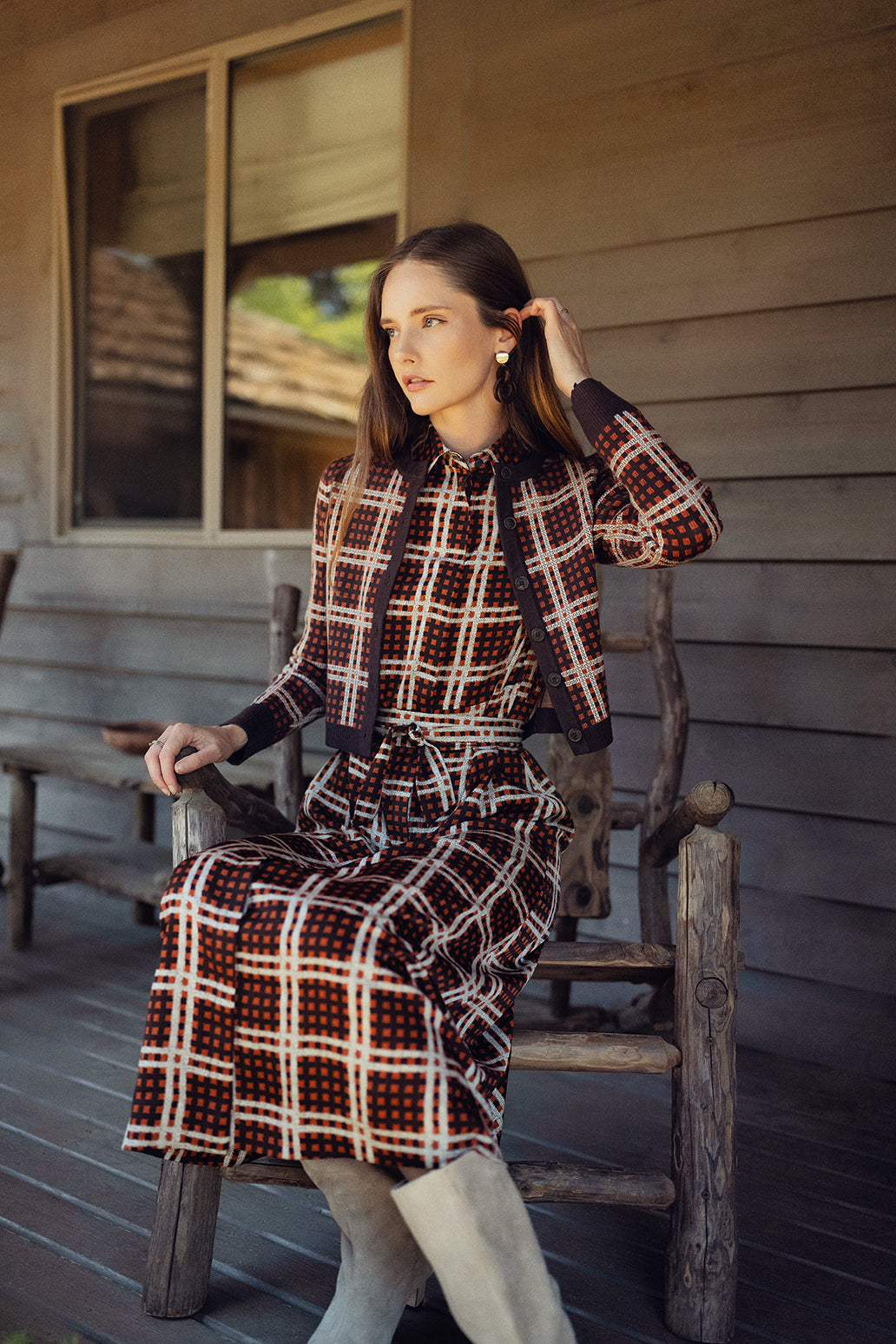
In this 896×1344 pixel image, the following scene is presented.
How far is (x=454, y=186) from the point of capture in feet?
9.45

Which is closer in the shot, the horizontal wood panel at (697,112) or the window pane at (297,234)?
the horizontal wood panel at (697,112)

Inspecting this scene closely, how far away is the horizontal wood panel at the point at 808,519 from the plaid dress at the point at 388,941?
1.02m

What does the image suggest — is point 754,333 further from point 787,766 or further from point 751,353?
point 787,766

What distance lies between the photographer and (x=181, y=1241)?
1561 millimetres

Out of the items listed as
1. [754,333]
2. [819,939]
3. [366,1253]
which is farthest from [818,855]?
[366,1253]

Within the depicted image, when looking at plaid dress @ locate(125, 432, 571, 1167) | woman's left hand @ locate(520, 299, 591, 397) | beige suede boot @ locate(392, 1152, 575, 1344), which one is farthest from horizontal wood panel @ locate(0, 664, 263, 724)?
beige suede boot @ locate(392, 1152, 575, 1344)

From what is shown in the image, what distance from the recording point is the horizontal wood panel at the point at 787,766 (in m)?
2.41

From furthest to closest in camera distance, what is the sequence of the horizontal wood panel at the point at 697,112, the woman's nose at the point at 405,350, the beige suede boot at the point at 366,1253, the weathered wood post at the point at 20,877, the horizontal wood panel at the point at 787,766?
the weathered wood post at the point at 20,877
the horizontal wood panel at the point at 787,766
the horizontal wood panel at the point at 697,112
the woman's nose at the point at 405,350
the beige suede boot at the point at 366,1253

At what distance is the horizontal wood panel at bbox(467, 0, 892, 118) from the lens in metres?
2.36

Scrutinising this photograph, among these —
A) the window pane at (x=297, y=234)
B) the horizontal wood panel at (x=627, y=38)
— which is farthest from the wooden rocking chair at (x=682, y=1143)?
the window pane at (x=297, y=234)

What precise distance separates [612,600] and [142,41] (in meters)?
2.36

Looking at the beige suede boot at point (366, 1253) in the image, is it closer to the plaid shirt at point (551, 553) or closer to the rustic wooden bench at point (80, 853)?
the plaid shirt at point (551, 553)

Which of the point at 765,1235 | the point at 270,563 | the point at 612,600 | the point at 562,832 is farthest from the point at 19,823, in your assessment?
the point at 765,1235

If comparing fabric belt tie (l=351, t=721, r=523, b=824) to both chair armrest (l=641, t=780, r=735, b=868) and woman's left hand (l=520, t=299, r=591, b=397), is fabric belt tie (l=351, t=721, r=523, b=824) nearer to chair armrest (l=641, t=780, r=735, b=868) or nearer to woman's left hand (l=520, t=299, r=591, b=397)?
chair armrest (l=641, t=780, r=735, b=868)
